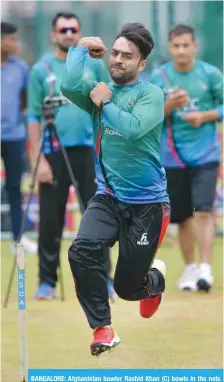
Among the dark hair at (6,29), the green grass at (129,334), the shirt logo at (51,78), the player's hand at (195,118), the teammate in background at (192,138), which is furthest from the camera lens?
the dark hair at (6,29)

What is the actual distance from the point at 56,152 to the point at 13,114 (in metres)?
2.14

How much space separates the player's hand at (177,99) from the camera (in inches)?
413

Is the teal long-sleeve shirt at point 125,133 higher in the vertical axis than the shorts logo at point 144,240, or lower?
higher

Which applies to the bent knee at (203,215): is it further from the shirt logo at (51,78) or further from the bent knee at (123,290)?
the bent knee at (123,290)

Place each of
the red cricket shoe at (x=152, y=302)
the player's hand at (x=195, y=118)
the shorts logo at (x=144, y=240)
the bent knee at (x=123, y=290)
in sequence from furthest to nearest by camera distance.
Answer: the player's hand at (x=195, y=118)
the red cricket shoe at (x=152, y=302)
the bent knee at (x=123, y=290)
the shorts logo at (x=144, y=240)

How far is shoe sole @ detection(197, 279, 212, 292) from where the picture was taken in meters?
10.6

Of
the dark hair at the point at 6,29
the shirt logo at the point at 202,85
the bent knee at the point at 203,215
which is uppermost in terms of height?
the dark hair at the point at 6,29

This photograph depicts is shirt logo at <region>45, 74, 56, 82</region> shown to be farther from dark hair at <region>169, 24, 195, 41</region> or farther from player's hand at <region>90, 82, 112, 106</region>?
player's hand at <region>90, 82, 112, 106</region>

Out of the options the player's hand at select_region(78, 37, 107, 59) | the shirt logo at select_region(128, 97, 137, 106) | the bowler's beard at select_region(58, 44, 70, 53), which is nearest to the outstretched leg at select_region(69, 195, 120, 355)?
the shirt logo at select_region(128, 97, 137, 106)

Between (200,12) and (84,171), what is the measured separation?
21.2 ft

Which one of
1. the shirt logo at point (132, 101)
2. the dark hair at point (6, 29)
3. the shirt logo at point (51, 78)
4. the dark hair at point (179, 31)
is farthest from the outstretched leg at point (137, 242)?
the dark hair at point (6, 29)

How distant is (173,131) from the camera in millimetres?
10828

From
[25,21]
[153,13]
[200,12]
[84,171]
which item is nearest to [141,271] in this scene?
[84,171]

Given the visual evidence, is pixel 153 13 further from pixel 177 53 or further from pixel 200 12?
pixel 177 53
